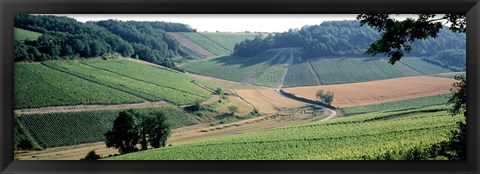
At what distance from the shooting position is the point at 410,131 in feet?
13.7

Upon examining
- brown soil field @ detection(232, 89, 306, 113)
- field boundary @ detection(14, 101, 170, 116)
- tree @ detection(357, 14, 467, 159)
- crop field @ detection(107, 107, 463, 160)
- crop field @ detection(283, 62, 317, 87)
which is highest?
tree @ detection(357, 14, 467, 159)

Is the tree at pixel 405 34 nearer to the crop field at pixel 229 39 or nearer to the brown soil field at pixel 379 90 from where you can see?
the crop field at pixel 229 39

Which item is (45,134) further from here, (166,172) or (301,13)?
(301,13)

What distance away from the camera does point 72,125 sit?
4371 mm

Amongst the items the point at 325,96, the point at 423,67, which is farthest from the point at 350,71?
the point at 423,67

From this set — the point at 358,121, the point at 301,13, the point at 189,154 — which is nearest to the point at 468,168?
the point at 301,13

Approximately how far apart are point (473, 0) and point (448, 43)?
2.16 meters

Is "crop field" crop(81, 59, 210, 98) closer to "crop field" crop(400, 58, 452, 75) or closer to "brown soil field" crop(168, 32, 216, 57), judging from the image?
"brown soil field" crop(168, 32, 216, 57)

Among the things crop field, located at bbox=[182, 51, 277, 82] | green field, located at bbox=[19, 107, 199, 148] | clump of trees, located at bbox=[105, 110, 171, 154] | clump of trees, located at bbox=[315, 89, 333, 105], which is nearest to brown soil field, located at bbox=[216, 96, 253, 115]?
→ crop field, located at bbox=[182, 51, 277, 82]

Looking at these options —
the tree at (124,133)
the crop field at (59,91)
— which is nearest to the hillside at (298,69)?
the tree at (124,133)

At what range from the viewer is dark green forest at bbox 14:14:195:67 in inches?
157

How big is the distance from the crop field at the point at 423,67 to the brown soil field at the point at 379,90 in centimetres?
9

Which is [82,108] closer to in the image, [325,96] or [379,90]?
[325,96]

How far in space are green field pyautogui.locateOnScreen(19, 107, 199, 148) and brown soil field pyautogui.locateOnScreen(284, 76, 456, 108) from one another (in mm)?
1509
